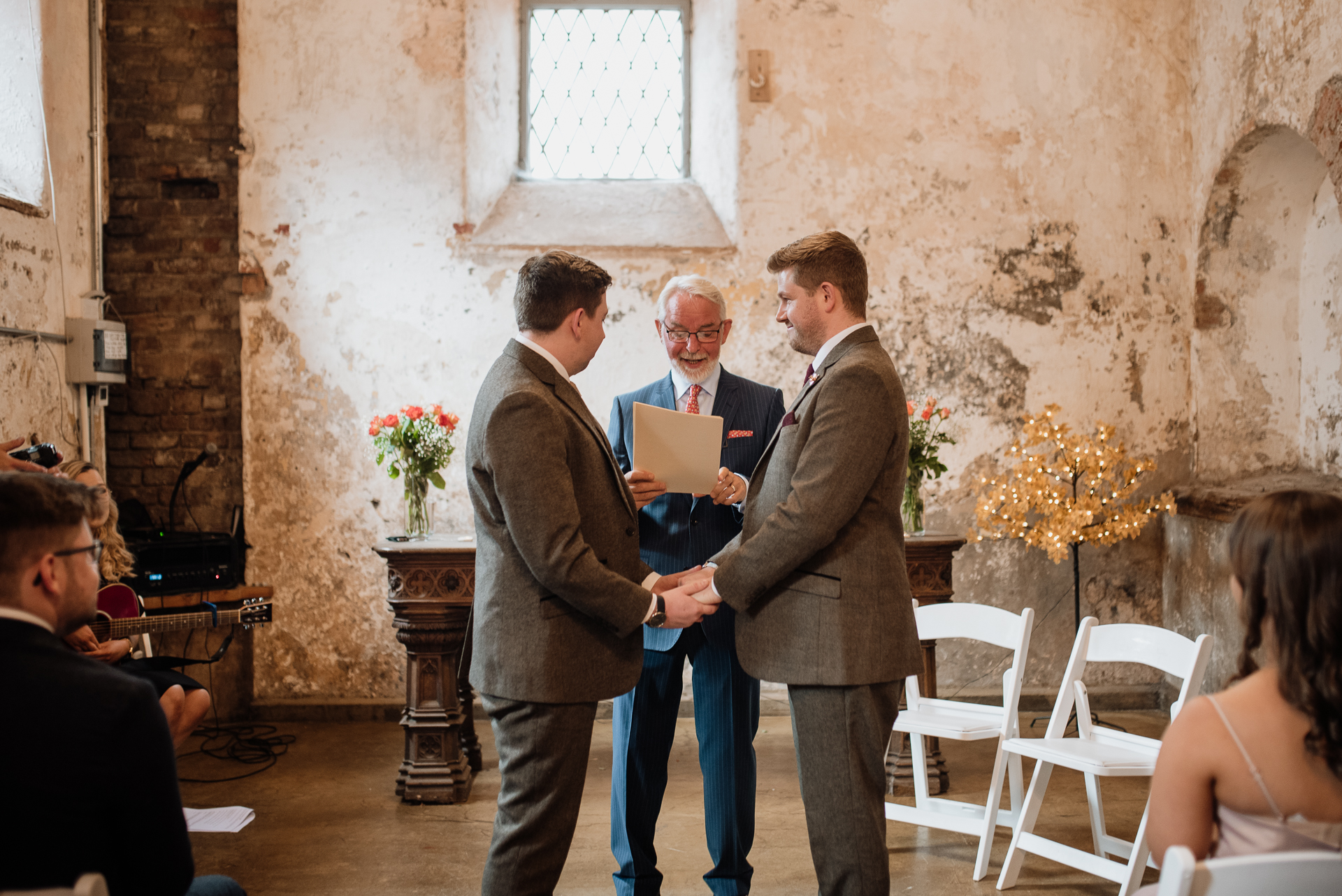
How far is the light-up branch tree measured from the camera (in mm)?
4922

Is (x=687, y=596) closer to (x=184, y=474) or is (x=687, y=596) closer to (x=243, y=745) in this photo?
(x=243, y=745)

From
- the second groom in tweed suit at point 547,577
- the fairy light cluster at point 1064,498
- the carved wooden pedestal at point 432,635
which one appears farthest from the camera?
the fairy light cluster at point 1064,498

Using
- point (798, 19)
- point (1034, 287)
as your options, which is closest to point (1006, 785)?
point (1034, 287)

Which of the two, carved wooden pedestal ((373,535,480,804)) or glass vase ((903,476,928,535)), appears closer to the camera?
carved wooden pedestal ((373,535,480,804))

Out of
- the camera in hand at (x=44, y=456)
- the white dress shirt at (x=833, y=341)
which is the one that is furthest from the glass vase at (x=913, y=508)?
the camera in hand at (x=44, y=456)

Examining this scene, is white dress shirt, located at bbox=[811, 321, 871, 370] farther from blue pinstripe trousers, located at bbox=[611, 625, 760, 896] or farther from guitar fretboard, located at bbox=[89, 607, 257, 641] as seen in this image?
guitar fretboard, located at bbox=[89, 607, 257, 641]

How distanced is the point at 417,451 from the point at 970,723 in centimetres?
259

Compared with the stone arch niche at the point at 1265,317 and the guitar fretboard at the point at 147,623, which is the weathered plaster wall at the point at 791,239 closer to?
the stone arch niche at the point at 1265,317

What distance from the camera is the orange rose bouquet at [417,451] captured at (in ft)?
14.8

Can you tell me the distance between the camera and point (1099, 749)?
3.24m

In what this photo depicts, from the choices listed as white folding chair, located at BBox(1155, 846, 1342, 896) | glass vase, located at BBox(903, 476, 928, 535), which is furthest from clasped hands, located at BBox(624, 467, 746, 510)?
glass vase, located at BBox(903, 476, 928, 535)

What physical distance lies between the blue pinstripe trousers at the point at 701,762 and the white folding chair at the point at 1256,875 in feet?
5.42

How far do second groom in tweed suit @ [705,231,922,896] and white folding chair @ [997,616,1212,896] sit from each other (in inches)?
41.2

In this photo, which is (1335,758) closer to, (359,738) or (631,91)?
(359,738)
